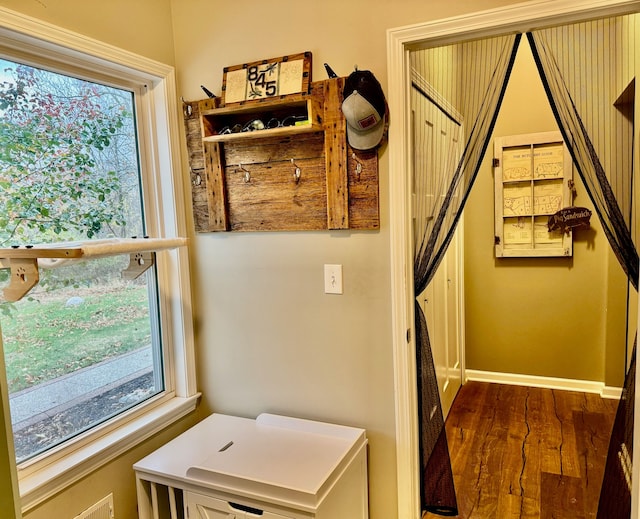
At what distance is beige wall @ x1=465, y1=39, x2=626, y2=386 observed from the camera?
11.3 ft

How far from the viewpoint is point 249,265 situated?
205 cm

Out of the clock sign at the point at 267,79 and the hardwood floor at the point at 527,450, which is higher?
the clock sign at the point at 267,79

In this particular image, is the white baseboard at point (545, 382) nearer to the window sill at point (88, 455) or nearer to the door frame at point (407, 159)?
the door frame at point (407, 159)

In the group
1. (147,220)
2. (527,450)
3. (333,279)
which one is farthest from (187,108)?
(527,450)

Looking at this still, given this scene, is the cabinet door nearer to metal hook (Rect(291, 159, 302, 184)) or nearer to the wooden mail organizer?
the wooden mail organizer

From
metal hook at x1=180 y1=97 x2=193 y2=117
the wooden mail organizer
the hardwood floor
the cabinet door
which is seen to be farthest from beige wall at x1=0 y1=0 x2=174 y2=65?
the hardwood floor

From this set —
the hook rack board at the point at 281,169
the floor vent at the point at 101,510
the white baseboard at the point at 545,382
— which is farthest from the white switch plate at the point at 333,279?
the white baseboard at the point at 545,382

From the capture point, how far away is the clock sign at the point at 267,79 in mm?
1801

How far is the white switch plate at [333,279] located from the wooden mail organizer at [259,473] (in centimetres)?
56

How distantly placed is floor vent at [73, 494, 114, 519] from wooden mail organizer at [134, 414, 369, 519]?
0.11 meters

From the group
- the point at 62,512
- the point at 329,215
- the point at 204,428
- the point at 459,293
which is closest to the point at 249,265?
the point at 329,215

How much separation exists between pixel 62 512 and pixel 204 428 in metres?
0.59

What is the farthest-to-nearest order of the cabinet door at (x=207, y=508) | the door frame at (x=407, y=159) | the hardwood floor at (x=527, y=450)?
the hardwood floor at (x=527, y=450), the cabinet door at (x=207, y=508), the door frame at (x=407, y=159)

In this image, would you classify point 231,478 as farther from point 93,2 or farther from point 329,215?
point 93,2
